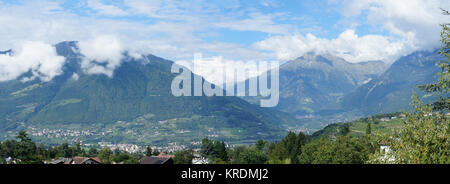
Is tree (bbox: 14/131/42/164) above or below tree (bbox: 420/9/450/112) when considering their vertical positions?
below

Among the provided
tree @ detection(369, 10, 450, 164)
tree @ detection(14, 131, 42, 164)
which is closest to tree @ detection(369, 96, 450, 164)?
tree @ detection(369, 10, 450, 164)

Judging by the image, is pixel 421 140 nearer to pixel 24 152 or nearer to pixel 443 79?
pixel 443 79

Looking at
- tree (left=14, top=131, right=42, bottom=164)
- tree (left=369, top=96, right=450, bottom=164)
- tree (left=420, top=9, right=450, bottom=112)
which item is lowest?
tree (left=14, top=131, right=42, bottom=164)

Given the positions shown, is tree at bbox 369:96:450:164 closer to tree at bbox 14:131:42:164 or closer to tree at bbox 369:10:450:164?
tree at bbox 369:10:450:164

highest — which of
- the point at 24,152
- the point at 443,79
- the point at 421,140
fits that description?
the point at 443,79

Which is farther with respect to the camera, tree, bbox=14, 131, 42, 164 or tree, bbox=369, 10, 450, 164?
tree, bbox=14, 131, 42, 164

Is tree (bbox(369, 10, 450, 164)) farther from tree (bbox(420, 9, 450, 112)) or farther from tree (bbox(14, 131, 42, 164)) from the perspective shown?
tree (bbox(14, 131, 42, 164))

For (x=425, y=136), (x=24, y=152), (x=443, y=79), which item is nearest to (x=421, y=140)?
(x=425, y=136)
